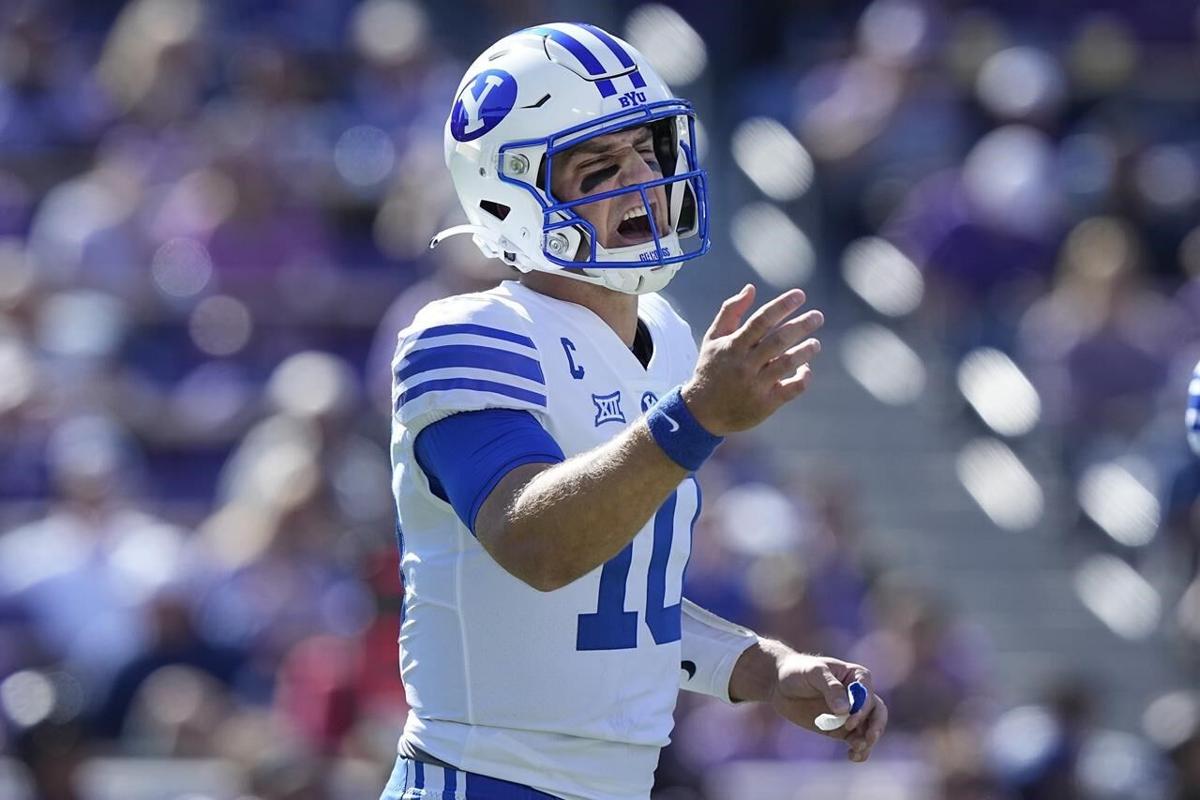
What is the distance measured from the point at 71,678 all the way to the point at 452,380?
4.63m

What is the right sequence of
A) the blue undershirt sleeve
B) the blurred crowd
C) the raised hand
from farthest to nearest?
the blurred crowd < the blue undershirt sleeve < the raised hand

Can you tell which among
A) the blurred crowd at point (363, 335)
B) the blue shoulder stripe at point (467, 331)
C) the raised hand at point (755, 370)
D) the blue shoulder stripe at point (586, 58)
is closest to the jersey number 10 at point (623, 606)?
the blue shoulder stripe at point (467, 331)

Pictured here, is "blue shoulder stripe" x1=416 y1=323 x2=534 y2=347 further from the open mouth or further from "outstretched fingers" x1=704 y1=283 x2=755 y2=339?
"outstretched fingers" x1=704 y1=283 x2=755 y2=339

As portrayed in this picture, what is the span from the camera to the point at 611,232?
12.0ft

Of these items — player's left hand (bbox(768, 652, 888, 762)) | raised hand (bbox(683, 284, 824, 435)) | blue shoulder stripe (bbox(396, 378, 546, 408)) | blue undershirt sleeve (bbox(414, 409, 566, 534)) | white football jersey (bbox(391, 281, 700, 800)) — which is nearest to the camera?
raised hand (bbox(683, 284, 824, 435))

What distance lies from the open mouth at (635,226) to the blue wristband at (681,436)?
71 centimetres

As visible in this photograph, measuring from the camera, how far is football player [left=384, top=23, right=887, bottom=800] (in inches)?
119

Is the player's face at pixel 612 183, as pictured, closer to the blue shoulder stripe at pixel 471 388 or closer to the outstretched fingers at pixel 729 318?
the blue shoulder stripe at pixel 471 388

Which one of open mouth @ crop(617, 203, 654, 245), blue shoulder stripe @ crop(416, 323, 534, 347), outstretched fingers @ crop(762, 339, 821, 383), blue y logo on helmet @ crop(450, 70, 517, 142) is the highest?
blue y logo on helmet @ crop(450, 70, 517, 142)

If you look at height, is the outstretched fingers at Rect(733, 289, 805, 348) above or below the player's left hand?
above

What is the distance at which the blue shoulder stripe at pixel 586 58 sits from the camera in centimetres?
373

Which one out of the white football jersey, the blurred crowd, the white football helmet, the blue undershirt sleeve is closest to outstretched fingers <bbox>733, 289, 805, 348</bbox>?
the blue undershirt sleeve

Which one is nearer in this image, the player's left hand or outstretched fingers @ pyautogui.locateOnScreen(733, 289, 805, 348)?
outstretched fingers @ pyautogui.locateOnScreen(733, 289, 805, 348)

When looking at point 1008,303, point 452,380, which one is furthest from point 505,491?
point 1008,303
